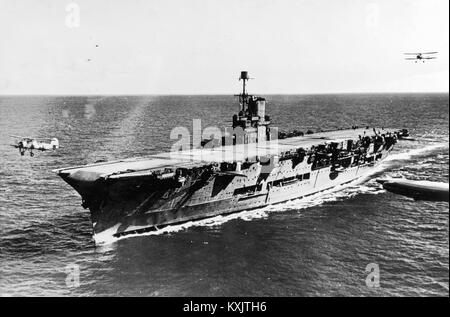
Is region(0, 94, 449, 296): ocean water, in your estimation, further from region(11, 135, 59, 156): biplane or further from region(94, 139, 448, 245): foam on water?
region(11, 135, 59, 156): biplane

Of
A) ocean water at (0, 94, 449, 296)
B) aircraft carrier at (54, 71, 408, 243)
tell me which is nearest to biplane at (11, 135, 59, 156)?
ocean water at (0, 94, 449, 296)

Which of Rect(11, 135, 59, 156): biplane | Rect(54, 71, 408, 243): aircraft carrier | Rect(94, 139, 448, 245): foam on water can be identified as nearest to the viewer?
Rect(54, 71, 408, 243): aircraft carrier

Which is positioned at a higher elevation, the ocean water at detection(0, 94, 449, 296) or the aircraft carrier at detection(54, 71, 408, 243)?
the aircraft carrier at detection(54, 71, 408, 243)

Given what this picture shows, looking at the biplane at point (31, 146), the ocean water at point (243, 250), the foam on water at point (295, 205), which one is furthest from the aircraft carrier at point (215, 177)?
the biplane at point (31, 146)

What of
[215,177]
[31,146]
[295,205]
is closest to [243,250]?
[215,177]

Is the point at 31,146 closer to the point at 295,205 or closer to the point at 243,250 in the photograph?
the point at 295,205

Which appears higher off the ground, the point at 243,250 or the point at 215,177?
the point at 215,177

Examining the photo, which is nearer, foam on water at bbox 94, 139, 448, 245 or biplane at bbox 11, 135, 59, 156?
foam on water at bbox 94, 139, 448, 245

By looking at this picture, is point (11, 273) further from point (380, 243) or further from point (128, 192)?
point (380, 243)

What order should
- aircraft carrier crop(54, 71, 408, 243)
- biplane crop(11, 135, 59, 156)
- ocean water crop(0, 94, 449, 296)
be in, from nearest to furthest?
ocean water crop(0, 94, 449, 296) < aircraft carrier crop(54, 71, 408, 243) < biplane crop(11, 135, 59, 156)
